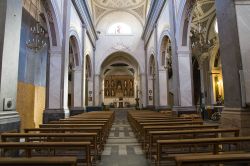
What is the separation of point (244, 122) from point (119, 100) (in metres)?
27.4

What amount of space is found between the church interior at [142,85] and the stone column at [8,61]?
0.7 inches

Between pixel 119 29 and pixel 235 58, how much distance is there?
1688cm

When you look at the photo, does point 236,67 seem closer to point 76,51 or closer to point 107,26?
point 76,51

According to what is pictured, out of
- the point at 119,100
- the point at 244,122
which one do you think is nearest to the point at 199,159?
the point at 244,122

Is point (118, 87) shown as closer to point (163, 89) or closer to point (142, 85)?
point (142, 85)

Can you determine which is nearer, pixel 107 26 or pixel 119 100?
pixel 107 26

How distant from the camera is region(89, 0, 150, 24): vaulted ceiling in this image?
725 inches

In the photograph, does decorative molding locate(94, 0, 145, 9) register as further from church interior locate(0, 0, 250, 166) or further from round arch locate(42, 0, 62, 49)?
round arch locate(42, 0, 62, 49)

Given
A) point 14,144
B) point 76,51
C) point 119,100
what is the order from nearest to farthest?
point 14,144, point 76,51, point 119,100

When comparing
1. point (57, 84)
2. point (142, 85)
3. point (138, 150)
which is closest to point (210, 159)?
point (138, 150)

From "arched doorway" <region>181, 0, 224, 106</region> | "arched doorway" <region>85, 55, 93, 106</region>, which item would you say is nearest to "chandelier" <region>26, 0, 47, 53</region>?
"arched doorway" <region>181, 0, 224, 106</region>

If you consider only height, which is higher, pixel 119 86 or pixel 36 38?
pixel 119 86

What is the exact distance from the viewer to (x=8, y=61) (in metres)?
3.65

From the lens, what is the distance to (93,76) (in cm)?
1798
